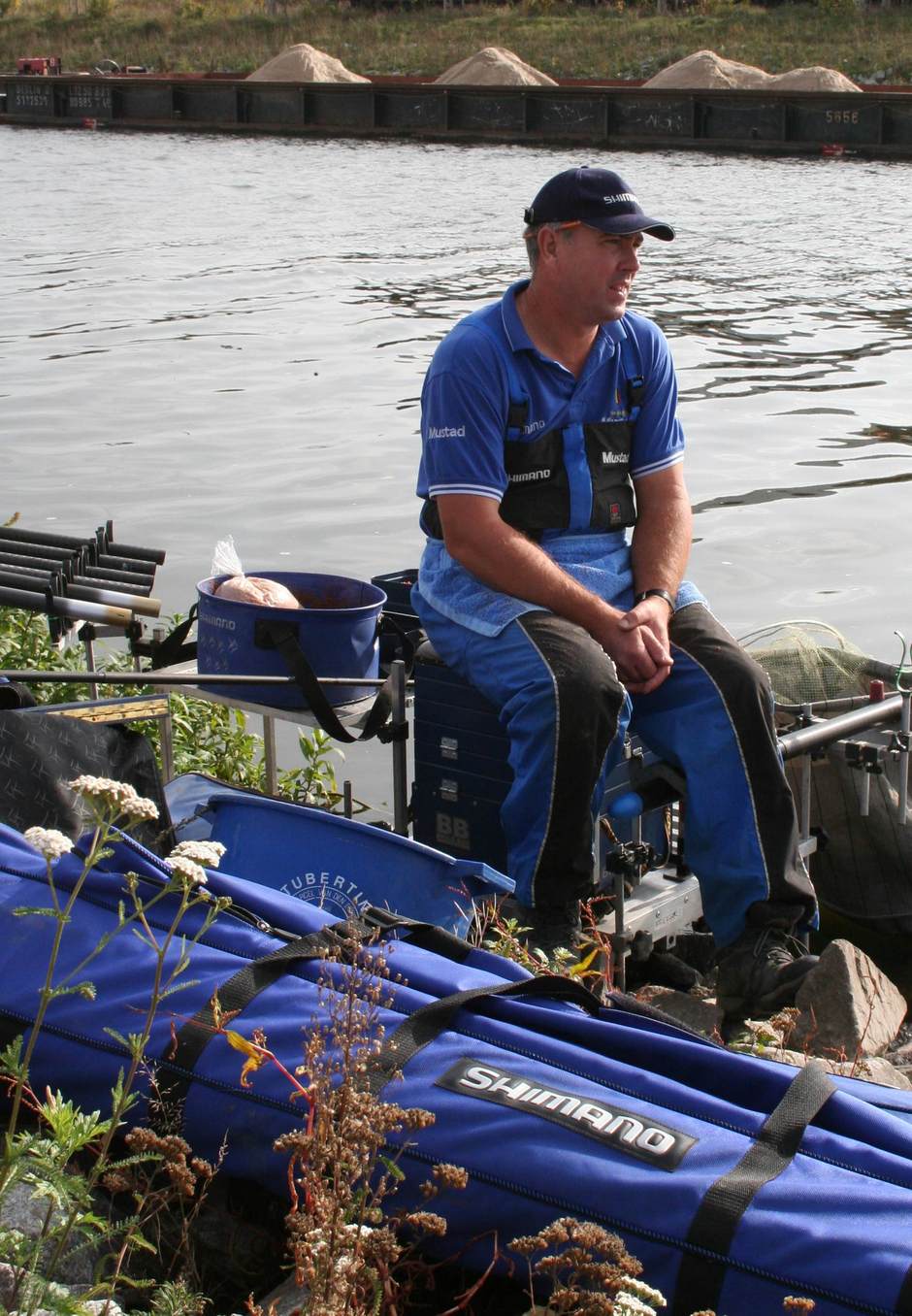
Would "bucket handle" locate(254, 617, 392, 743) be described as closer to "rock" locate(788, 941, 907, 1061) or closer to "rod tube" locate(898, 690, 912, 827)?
"rock" locate(788, 941, 907, 1061)

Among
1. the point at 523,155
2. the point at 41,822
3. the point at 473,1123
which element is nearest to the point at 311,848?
the point at 41,822

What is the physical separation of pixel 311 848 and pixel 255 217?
1006 inches

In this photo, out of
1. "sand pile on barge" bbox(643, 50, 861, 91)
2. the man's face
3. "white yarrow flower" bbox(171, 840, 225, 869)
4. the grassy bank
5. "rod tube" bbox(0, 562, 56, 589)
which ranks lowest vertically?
"rod tube" bbox(0, 562, 56, 589)

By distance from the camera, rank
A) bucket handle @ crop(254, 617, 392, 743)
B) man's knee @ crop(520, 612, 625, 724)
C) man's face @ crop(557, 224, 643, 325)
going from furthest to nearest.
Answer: bucket handle @ crop(254, 617, 392, 743)
man's face @ crop(557, 224, 643, 325)
man's knee @ crop(520, 612, 625, 724)

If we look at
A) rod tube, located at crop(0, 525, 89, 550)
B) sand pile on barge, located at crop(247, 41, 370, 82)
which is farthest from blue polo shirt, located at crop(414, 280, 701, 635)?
sand pile on barge, located at crop(247, 41, 370, 82)

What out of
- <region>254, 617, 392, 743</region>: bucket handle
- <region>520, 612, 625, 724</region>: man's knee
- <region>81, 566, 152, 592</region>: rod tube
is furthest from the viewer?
<region>81, 566, 152, 592</region>: rod tube

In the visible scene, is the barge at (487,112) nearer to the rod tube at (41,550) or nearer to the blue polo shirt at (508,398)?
the rod tube at (41,550)

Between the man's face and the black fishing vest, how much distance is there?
216 millimetres

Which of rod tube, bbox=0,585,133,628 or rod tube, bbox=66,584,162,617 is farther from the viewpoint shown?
rod tube, bbox=66,584,162,617

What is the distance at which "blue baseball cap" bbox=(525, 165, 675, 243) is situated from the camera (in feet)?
13.9

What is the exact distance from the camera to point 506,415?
13.9 feet

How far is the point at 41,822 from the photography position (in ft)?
11.3

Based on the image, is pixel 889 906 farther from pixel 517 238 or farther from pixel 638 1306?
pixel 517 238

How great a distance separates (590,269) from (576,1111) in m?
2.40
